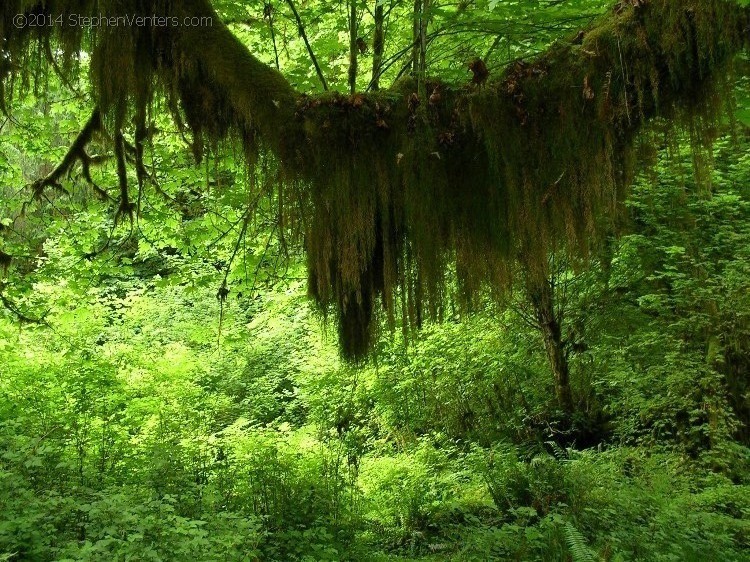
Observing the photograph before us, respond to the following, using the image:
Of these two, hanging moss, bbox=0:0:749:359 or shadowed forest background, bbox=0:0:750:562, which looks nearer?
hanging moss, bbox=0:0:749:359

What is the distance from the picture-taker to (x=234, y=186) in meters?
6.81

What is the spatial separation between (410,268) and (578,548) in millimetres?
2221

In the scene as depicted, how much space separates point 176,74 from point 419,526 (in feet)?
16.6

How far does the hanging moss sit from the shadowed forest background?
0.01m

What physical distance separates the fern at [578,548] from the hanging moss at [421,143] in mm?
1909

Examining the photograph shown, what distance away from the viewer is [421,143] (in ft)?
10.1

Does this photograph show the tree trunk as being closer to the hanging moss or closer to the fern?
the fern

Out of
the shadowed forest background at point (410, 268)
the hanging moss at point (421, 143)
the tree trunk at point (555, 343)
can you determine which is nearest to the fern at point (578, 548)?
the shadowed forest background at point (410, 268)

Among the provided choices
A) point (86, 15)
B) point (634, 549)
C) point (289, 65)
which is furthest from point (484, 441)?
point (86, 15)

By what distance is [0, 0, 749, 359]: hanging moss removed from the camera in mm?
2787

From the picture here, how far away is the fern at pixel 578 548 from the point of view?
3.76 meters

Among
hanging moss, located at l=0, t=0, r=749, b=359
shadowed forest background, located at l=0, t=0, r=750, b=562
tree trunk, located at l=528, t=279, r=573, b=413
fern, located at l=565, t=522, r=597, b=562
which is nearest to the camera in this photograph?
hanging moss, located at l=0, t=0, r=749, b=359

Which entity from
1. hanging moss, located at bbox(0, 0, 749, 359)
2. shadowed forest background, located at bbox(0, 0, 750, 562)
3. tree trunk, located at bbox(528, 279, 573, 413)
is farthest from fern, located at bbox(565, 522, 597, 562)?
tree trunk, located at bbox(528, 279, 573, 413)

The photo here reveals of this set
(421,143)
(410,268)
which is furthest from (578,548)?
(421,143)
